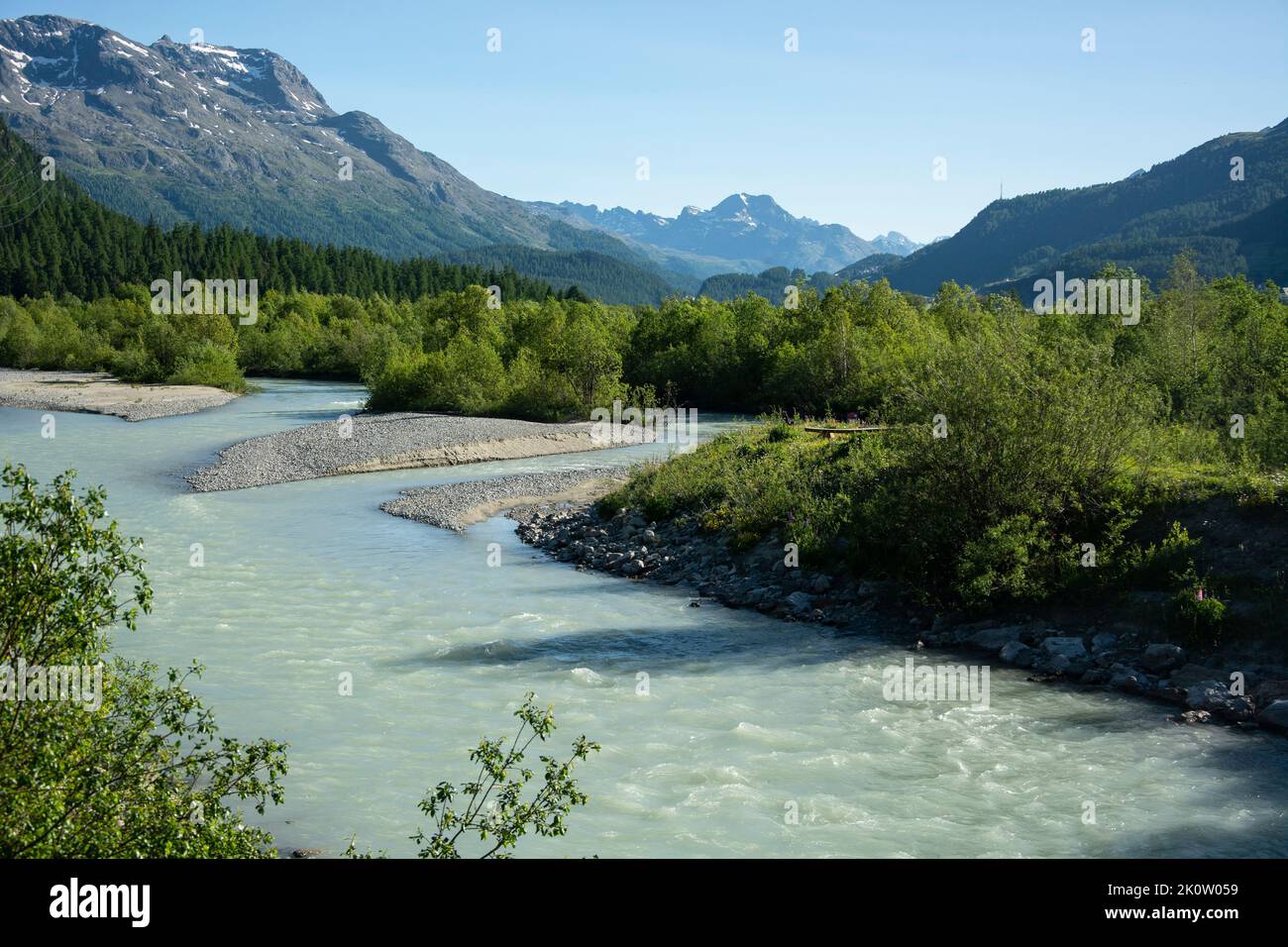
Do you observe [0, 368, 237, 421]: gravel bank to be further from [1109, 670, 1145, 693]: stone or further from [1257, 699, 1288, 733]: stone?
[1257, 699, 1288, 733]: stone

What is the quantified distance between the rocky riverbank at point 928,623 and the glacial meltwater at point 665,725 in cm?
68

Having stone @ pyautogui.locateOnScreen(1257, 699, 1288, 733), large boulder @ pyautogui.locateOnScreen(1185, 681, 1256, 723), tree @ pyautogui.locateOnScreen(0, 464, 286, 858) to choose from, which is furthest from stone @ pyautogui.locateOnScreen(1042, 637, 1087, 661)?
tree @ pyautogui.locateOnScreen(0, 464, 286, 858)

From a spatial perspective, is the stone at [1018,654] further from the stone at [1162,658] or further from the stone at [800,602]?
the stone at [800,602]

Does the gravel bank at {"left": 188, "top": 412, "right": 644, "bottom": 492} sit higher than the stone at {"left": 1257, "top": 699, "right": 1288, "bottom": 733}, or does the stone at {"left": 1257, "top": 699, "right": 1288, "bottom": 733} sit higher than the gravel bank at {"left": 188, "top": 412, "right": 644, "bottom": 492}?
the gravel bank at {"left": 188, "top": 412, "right": 644, "bottom": 492}

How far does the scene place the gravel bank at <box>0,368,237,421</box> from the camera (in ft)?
229

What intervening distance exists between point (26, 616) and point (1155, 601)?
62.6 feet

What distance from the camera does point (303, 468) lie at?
43.9m

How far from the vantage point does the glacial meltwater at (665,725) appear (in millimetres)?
12391

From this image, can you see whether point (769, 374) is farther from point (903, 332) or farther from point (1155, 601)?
point (1155, 601)

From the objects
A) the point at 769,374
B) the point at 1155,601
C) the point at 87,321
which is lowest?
the point at 1155,601

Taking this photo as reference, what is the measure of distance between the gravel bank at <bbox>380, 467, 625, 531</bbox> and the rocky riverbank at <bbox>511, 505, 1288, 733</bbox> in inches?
156

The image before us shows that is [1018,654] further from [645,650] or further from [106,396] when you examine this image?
[106,396]

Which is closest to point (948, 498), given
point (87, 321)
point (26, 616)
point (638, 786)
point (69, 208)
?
point (638, 786)

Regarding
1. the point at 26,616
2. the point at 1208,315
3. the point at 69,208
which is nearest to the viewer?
the point at 26,616
